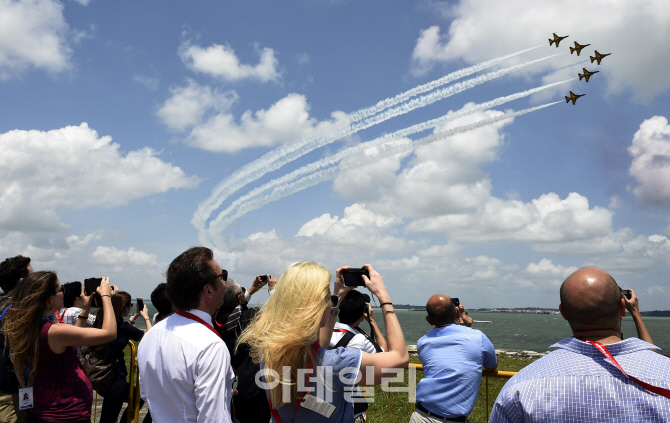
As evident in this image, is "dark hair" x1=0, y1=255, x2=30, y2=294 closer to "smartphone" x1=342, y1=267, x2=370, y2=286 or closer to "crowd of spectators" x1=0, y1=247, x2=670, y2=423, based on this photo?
"crowd of spectators" x1=0, y1=247, x2=670, y2=423

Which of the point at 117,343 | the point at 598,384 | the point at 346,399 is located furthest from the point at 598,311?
the point at 117,343

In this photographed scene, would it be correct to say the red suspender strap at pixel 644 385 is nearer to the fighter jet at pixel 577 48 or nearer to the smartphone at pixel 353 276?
the smartphone at pixel 353 276

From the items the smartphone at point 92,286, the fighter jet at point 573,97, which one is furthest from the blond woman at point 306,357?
the fighter jet at point 573,97

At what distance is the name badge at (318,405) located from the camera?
2508mm

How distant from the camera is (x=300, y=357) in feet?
8.07

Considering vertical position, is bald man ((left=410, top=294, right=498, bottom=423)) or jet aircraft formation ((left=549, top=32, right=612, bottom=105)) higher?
jet aircraft formation ((left=549, top=32, right=612, bottom=105))

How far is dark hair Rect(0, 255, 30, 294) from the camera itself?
4.69 meters

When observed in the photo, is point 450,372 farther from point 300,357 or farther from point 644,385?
point 644,385

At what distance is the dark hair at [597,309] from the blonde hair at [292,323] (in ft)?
4.44

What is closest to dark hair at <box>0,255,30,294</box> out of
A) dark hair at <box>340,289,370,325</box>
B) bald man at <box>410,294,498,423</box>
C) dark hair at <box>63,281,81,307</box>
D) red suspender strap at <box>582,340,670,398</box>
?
dark hair at <box>63,281,81,307</box>

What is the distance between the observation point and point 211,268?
311 cm

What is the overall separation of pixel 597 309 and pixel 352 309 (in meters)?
2.70

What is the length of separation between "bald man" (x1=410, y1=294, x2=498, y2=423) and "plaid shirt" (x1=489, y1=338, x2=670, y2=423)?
235cm

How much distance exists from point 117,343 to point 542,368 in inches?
202
